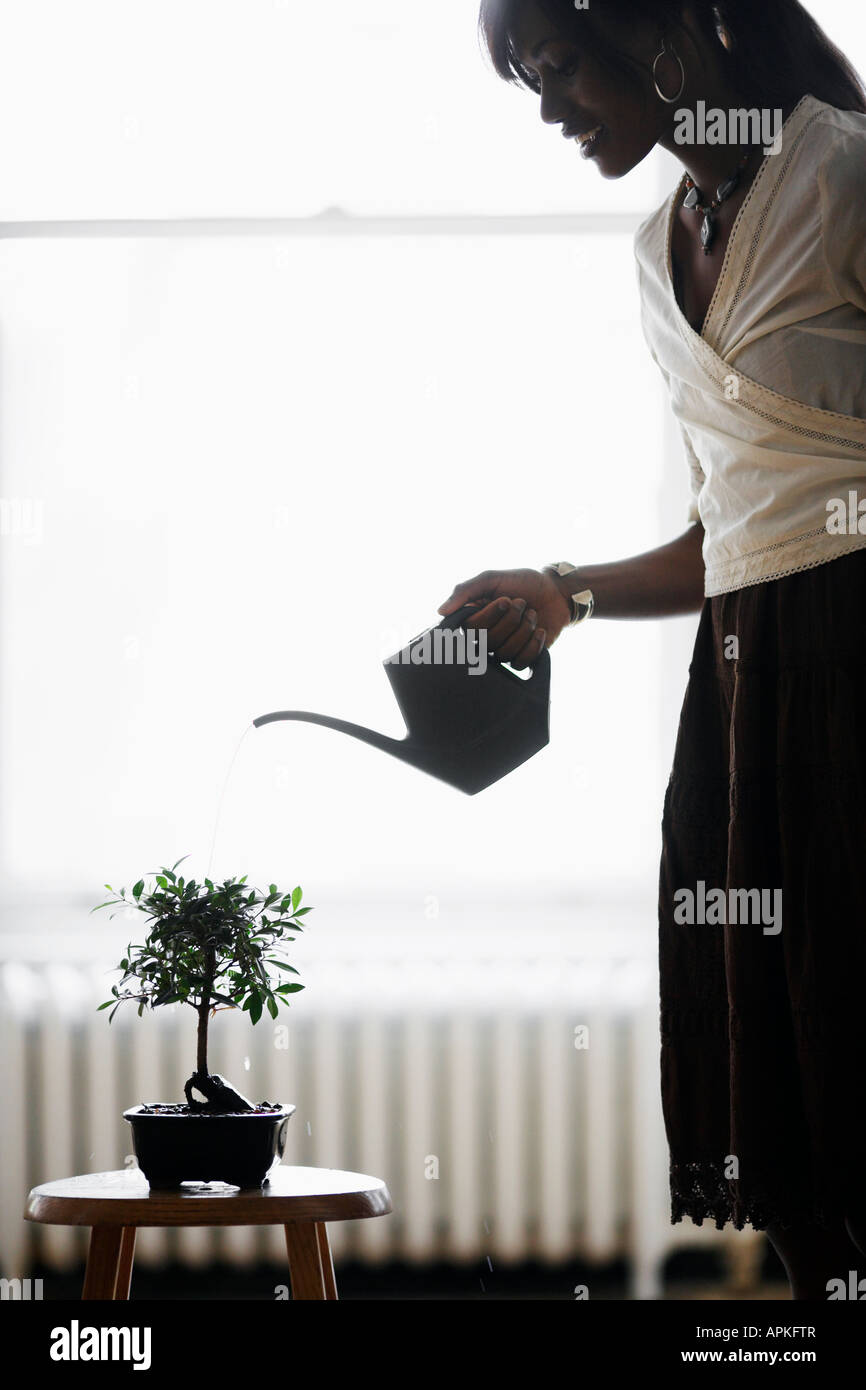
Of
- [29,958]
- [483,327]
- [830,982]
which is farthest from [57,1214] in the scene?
[483,327]

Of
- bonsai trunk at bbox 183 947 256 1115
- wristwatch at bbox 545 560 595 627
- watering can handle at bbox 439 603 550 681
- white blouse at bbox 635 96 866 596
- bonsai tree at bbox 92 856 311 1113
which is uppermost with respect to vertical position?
white blouse at bbox 635 96 866 596

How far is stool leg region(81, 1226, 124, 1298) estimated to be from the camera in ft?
3.84

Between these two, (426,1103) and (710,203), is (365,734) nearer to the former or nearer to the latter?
(710,203)

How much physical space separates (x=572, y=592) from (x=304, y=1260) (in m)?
0.66

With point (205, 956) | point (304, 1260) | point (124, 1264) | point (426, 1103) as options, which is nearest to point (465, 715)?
point (205, 956)

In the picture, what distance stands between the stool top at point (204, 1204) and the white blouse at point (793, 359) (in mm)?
673

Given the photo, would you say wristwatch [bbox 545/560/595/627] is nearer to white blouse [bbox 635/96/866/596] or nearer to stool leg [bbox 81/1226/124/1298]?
white blouse [bbox 635/96/866/596]

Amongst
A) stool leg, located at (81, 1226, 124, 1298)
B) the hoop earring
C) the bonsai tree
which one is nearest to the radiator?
the bonsai tree

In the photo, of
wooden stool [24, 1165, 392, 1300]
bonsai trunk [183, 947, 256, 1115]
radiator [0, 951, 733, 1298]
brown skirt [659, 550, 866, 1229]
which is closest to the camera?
brown skirt [659, 550, 866, 1229]

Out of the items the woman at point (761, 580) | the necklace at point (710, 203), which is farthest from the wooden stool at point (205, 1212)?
the necklace at point (710, 203)

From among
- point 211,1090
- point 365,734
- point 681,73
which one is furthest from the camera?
point 211,1090

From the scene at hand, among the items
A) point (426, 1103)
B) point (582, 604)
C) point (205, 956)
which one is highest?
point (582, 604)

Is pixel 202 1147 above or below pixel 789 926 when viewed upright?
below

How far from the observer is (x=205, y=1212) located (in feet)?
3.68
